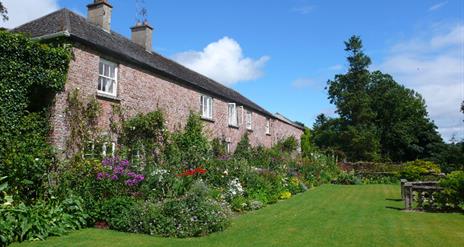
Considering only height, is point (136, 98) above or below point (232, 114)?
below

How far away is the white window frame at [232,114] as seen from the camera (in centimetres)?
2522

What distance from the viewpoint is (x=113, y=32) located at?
19438mm

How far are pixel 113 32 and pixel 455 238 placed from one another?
16738mm

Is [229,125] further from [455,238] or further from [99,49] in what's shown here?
[455,238]

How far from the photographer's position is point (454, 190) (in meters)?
12.8

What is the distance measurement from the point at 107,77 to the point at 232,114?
38.3 feet

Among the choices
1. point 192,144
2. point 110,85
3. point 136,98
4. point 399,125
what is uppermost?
point 399,125

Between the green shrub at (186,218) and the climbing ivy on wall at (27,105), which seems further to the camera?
the climbing ivy on wall at (27,105)

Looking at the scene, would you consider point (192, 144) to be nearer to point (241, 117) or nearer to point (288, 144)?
point (241, 117)

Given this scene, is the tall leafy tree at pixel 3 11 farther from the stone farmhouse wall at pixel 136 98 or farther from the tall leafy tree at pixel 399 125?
the tall leafy tree at pixel 399 125

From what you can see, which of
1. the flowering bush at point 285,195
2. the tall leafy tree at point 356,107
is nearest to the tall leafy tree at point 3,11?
A: the flowering bush at point 285,195

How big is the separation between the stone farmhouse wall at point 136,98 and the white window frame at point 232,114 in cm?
37

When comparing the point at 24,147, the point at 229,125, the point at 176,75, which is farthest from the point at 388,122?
the point at 24,147

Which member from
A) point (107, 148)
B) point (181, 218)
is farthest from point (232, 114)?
point (181, 218)
